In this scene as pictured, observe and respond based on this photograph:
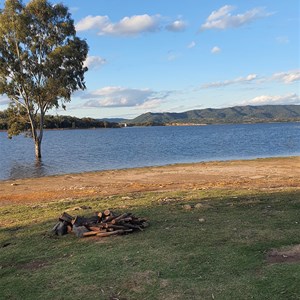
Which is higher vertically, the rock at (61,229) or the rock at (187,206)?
the rock at (61,229)

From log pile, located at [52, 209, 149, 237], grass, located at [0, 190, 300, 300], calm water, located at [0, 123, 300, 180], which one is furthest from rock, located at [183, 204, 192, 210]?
calm water, located at [0, 123, 300, 180]

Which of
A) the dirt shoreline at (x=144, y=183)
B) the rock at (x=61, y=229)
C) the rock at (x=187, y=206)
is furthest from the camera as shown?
the dirt shoreline at (x=144, y=183)

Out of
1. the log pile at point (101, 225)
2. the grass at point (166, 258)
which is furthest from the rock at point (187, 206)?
the log pile at point (101, 225)

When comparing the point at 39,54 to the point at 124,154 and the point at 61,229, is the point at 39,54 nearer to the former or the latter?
the point at 124,154

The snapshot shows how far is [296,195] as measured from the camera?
43.4ft

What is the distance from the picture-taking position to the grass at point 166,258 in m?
6.04

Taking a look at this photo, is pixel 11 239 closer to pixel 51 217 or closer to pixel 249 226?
pixel 51 217

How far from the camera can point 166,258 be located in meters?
7.32

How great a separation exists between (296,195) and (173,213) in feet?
15.5

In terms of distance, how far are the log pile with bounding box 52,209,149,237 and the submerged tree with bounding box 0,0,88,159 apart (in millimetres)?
31715

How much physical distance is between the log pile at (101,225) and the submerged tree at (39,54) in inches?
1249

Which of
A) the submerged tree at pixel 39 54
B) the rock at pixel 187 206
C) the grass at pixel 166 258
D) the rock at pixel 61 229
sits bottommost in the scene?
the rock at pixel 187 206

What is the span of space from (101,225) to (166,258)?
2605mm

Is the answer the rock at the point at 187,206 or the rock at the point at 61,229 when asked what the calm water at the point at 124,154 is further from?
the rock at the point at 61,229
